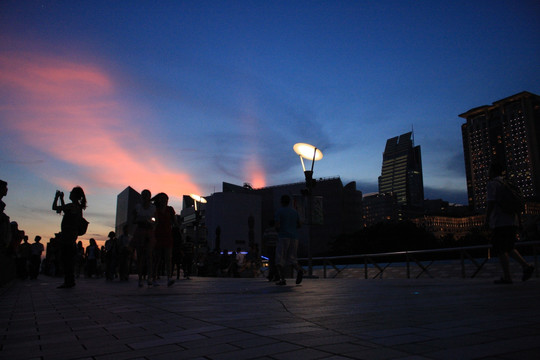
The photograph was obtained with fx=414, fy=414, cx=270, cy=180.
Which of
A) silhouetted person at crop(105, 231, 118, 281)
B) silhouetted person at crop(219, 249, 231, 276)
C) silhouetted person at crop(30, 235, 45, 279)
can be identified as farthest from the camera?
silhouetted person at crop(219, 249, 231, 276)

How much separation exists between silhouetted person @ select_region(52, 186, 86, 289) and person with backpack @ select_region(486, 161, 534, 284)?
25.8ft

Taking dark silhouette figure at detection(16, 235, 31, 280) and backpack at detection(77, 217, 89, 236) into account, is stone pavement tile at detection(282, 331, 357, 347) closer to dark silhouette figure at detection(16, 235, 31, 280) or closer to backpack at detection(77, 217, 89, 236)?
backpack at detection(77, 217, 89, 236)

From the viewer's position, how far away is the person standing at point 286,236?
28.6 feet

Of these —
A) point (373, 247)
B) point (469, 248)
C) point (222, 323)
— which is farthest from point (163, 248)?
point (373, 247)

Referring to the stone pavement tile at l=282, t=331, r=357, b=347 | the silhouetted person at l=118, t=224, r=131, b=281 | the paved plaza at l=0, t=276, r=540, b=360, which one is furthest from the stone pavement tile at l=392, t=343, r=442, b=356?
the silhouetted person at l=118, t=224, r=131, b=281

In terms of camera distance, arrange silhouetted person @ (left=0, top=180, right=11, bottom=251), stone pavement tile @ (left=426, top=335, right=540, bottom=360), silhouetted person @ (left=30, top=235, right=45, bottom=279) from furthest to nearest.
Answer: silhouetted person @ (left=30, top=235, right=45, bottom=279) → silhouetted person @ (left=0, top=180, right=11, bottom=251) → stone pavement tile @ (left=426, top=335, right=540, bottom=360)

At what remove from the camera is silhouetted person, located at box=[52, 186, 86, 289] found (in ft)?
27.4

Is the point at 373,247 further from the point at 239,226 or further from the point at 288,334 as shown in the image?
the point at 239,226

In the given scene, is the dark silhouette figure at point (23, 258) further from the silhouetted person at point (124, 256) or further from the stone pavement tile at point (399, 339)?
the stone pavement tile at point (399, 339)

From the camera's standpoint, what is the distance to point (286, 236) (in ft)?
28.9

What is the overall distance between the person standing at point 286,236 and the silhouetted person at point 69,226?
13.6ft

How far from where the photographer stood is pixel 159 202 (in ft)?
29.6

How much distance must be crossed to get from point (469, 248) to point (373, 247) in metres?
48.2

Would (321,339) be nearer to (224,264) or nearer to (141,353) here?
(141,353)
